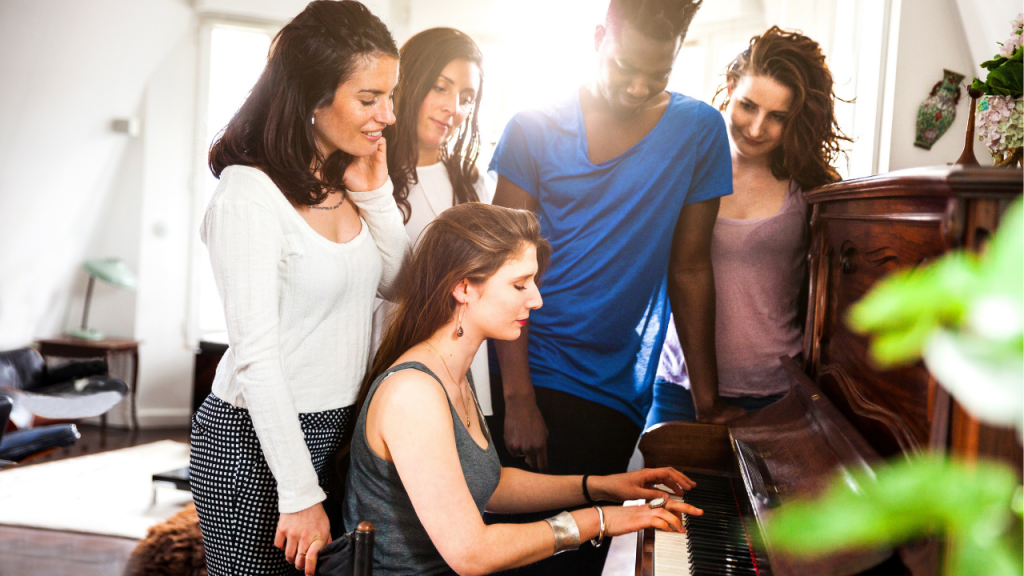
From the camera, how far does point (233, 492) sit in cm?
145

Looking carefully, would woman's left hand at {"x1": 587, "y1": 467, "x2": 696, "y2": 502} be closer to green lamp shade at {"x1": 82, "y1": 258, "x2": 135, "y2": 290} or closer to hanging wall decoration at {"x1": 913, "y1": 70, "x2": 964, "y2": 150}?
hanging wall decoration at {"x1": 913, "y1": 70, "x2": 964, "y2": 150}

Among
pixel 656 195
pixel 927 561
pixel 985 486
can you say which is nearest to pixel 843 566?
pixel 927 561

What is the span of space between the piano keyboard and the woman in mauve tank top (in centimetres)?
49

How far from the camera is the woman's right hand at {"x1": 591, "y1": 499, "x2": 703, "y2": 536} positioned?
1.30 meters

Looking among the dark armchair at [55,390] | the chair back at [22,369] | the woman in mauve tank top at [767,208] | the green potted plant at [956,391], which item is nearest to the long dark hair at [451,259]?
the woman in mauve tank top at [767,208]

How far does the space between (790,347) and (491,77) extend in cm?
139

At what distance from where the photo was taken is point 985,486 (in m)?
0.29

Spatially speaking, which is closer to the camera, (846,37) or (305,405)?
(305,405)

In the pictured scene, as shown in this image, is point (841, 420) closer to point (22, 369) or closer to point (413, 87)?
point (413, 87)

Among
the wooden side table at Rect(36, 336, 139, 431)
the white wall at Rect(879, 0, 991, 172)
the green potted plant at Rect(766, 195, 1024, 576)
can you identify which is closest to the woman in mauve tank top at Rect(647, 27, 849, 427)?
the white wall at Rect(879, 0, 991, 172)

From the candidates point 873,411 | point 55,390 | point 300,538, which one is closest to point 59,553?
point 55,390

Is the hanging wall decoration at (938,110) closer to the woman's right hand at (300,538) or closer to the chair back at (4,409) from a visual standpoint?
the woman's right hand at (300,538)

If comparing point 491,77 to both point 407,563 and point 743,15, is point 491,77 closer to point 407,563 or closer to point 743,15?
point 743,15

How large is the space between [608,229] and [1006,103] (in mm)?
1005
